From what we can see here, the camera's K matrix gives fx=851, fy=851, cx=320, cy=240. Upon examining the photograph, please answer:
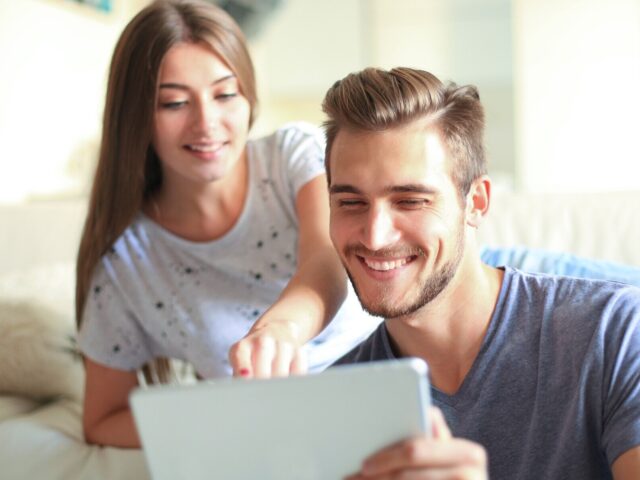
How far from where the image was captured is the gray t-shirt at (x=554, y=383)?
99 centimetres

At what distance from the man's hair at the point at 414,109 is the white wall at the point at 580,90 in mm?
3335

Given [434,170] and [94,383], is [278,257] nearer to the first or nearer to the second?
[94,383]

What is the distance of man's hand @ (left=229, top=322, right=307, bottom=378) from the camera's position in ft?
2.94

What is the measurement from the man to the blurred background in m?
1.94

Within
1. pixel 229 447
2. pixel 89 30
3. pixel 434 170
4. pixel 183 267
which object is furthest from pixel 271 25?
pixel 229 447

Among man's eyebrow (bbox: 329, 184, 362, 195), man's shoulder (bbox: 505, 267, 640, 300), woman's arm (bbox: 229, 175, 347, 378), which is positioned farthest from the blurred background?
man's shoulder (bbox: 505, 267, 640, 300)

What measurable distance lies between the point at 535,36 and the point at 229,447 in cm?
401

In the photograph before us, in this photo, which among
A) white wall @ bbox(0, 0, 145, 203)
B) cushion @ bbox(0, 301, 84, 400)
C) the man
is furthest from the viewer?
white wall @ bbox(0, 0, 145, 203)

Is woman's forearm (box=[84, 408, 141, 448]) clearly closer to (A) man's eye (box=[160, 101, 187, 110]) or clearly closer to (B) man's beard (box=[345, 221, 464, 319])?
(A) man's eye (box=[160, 101, 187, 110])

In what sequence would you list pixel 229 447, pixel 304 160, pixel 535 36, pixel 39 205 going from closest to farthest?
pixel 229 447 → pixel 304 160 → pixel 39 205 → pixel 535 36

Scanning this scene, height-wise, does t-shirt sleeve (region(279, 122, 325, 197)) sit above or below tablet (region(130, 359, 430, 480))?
above

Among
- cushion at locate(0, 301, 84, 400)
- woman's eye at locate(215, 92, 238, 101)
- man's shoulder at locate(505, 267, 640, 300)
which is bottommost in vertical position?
cushion at locate(0, 301, 84, 400)

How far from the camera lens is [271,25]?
4.93 meters

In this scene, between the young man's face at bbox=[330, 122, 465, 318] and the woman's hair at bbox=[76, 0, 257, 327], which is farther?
the woman's hair at bbox=[76, 0, 257, 327]
